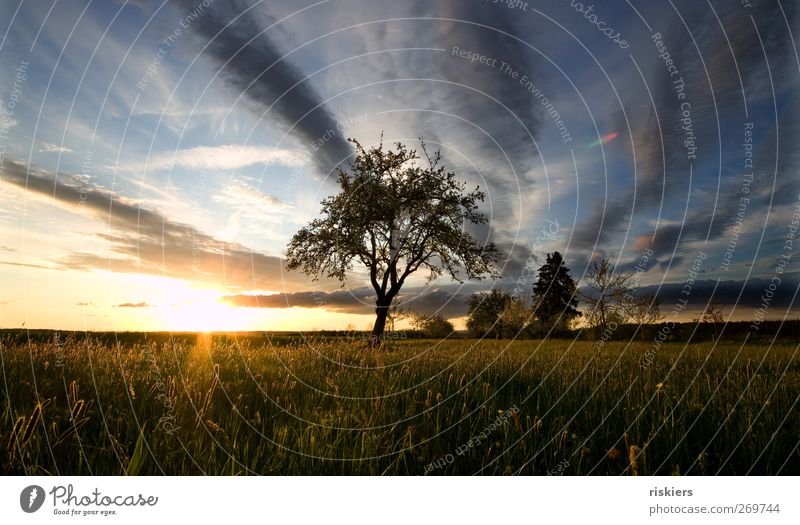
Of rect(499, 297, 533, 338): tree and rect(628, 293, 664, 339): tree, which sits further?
rect(499, 297, 533, 338): tree

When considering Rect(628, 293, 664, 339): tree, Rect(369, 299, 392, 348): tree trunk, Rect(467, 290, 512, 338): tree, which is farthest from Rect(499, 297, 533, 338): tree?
Rect(369, 299, 392, 348): tree trunk

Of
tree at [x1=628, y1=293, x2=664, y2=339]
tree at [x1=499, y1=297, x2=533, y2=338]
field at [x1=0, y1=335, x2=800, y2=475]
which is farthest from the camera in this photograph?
tree at [x1=499, y1=297, x2=533, y2=338]

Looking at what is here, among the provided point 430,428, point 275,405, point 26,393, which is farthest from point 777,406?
point 26,393

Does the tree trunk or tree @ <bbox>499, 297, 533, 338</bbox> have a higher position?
the tree trunk

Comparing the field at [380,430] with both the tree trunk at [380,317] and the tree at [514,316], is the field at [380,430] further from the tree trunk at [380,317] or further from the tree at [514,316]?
the tree at [514,316]
